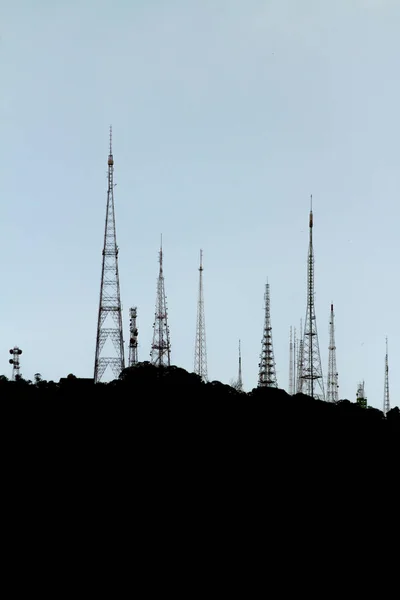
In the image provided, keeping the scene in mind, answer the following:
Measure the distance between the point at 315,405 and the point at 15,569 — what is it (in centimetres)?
2214

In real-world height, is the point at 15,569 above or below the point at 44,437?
below

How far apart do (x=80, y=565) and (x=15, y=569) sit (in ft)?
6.98

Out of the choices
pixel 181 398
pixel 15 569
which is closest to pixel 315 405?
pixel 181 398

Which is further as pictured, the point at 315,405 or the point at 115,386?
the point at 315,405

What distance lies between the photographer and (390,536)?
3897 centimetres

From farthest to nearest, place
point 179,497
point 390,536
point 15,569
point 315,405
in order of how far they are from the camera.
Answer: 1. point 315,405
2. point 390,536
3. point 179,497
4. point 15,569

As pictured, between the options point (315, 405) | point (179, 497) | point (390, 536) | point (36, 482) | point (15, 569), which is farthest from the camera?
point (315, 405)

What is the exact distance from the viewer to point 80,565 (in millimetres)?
30594

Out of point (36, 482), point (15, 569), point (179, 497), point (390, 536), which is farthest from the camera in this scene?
point (390, 536)

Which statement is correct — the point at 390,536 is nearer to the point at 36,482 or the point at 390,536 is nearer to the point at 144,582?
the point at 144,582

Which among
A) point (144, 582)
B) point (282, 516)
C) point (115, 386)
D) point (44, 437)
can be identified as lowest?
point (144, 582)

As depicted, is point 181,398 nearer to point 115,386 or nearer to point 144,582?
point 115,386

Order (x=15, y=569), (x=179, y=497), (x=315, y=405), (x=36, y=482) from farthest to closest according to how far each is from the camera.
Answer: (x=315, y=405)
(x=179, y=497)
(x=36, y=482)
(x=15, y=569)

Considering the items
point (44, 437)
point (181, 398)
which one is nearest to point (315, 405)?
point (181, 398)
